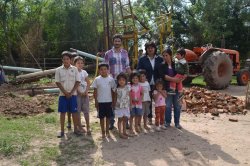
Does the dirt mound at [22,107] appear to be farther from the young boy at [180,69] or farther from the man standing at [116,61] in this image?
the young boy at [180,69]

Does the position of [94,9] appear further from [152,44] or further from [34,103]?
[152,44]

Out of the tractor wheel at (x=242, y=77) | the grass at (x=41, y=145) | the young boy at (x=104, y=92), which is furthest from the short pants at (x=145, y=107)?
the tractor wheel at (x=242, y=77)

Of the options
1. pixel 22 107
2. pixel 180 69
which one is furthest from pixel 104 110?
pixel 22 107

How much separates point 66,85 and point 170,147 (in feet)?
6.52

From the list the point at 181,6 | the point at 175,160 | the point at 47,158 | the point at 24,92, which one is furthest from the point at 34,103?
the point at 181,6

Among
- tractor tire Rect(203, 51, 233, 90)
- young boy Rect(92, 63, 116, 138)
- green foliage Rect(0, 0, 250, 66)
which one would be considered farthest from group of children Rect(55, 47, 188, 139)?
green foliage Rect(0, 0, 250, 66)

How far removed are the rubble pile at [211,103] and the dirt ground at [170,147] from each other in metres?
1.46

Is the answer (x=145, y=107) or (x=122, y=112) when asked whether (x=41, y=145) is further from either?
(x=145, y=107)

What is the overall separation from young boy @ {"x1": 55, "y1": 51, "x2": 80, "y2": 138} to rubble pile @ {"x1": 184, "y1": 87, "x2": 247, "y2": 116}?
138 inches

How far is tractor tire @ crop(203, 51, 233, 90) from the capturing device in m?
13.0

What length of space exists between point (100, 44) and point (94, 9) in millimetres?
2839

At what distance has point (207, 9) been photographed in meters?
Answer: 28.6

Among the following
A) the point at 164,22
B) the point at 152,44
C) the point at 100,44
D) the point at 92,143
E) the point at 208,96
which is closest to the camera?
the point at 92,143

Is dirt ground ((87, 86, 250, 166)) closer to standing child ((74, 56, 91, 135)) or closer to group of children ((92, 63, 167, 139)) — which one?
group of children ((92, 63, 167, 139))
